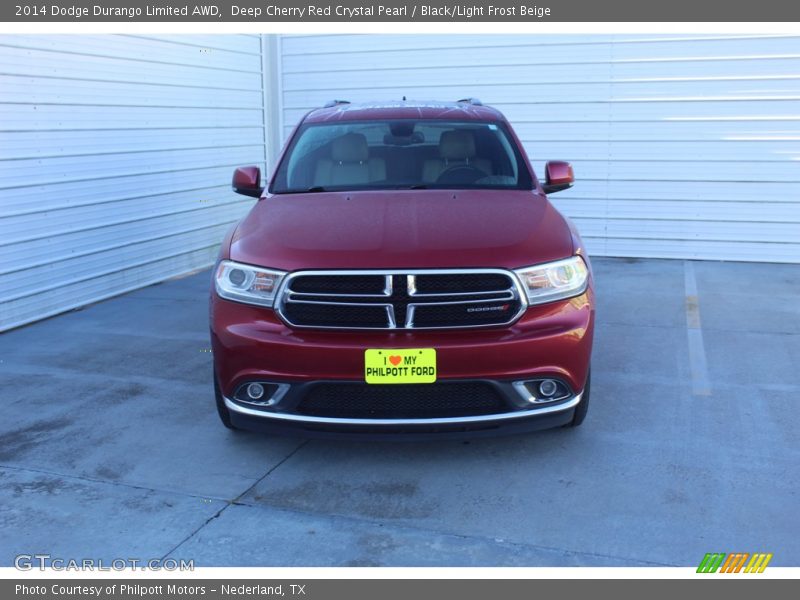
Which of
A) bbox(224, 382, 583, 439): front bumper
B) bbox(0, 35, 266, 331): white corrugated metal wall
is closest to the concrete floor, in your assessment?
bbox(224, 382, 583, 439): front bumper

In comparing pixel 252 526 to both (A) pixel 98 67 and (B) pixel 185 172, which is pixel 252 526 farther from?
(B) pixel 185 172

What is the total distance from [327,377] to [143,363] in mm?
2581

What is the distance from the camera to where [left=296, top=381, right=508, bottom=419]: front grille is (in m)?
3.71

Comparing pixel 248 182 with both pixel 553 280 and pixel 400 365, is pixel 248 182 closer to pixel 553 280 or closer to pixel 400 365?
pixel 400 365

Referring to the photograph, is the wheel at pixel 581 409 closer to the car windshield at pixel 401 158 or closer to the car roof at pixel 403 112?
the car windshield at pixel 401 158

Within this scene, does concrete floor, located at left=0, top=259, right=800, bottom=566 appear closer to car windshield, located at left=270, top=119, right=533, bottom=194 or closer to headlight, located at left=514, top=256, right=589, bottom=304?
headlight, located at left=514, top=256, right=589, bottom=304

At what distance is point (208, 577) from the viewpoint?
9.97 feet

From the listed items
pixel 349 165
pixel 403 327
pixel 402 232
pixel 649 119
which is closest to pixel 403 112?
pixel 349 165

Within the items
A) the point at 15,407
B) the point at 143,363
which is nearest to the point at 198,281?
the point at 143,363

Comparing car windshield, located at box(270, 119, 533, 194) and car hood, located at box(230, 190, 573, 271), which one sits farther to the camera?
car windshield, located at box(270, 119, 533, 194)

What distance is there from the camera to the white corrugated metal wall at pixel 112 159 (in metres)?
6.73

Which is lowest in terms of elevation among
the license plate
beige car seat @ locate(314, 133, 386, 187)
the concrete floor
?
the concrete floor

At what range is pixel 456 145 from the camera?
17.2ft

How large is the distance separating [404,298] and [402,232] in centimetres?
42
